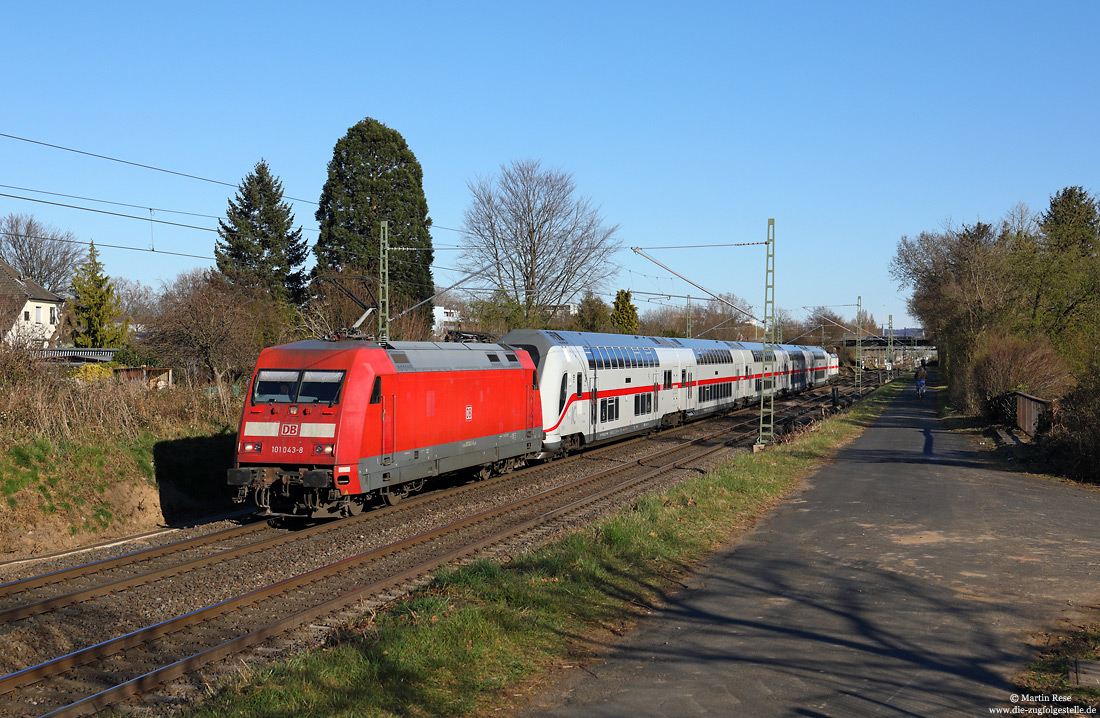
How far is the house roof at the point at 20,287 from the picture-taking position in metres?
54.8

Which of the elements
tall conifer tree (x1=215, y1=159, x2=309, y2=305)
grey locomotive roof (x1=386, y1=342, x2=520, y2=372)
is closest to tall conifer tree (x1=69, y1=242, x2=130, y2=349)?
tall conifer tree (x1=215, y1=159, x2=309, y2=305)

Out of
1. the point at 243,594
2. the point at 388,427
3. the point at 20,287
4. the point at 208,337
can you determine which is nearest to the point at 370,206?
the point at 208,337

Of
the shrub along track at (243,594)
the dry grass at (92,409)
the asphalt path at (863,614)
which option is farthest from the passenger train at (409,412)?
the asphalt path at (863,614)

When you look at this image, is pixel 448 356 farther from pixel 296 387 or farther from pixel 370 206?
pixel 370 206

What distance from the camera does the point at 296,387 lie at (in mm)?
14531

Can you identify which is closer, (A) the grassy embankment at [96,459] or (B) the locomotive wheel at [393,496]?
(A) the grassy embankment at [96,459]

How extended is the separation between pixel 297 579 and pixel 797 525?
7.58 meters

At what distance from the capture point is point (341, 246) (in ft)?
167

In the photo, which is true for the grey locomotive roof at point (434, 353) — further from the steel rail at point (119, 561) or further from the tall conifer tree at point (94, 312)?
the tall conifer tree at point (94, 312)

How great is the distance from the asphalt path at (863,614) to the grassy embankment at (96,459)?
34.5ft

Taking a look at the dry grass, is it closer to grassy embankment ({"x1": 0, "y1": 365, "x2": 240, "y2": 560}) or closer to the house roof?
grassy embankment ({"x1": 0, "y1": 365, "x2": 240, "y2": 560})

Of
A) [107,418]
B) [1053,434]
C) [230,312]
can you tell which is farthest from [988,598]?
[230,312]

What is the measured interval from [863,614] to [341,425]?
872 centimetres

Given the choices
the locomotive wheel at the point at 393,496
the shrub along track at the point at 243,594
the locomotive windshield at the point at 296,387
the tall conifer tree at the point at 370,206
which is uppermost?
the tall conifer tree at the point at 370,206
